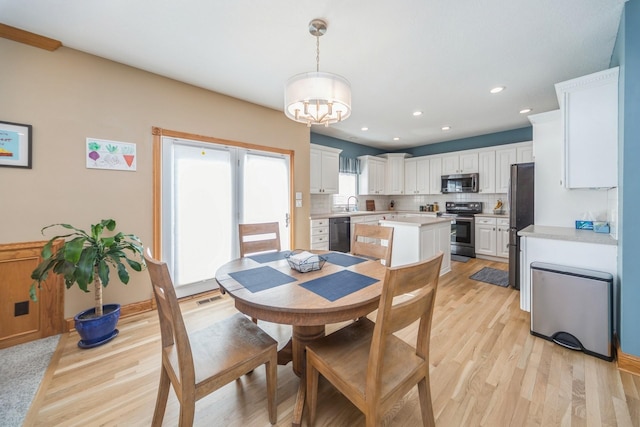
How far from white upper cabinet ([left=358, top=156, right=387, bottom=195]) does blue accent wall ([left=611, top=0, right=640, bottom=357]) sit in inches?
168

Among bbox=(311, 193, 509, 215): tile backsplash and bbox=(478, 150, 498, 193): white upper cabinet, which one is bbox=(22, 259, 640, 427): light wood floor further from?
bbox=(478, 150, 498, 193): white upper cabinet

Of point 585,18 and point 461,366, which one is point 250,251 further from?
point 585,18

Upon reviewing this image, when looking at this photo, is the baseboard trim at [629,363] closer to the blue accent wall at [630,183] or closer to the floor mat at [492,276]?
the blue accent wall at [630,183]

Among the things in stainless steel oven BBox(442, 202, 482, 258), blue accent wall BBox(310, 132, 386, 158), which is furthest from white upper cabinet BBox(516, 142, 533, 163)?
blue accent wall BBox(310, 132, 386, 158)

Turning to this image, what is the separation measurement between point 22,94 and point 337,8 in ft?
9.01

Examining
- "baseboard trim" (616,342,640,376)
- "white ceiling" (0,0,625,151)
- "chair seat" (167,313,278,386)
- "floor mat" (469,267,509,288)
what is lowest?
"baseboard trim" (616,342,640,376)

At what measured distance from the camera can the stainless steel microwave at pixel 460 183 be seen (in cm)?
513

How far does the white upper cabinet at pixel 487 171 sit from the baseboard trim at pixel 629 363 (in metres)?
3.78

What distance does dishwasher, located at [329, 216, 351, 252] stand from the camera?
15.0ft

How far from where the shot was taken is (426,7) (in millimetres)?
1787

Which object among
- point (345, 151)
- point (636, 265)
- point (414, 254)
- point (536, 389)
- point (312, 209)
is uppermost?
point (345, 151)

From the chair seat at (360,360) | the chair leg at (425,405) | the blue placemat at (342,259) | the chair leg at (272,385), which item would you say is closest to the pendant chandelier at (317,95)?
the blue placemat at (342,259)

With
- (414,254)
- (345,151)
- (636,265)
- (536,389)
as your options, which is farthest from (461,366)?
(345,151)

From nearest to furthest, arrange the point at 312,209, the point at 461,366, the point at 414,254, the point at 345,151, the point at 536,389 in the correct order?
the point at 536,389 → the point at 461,366 → the point at 414,254 → the point at 312,209 → the point at 345,151
